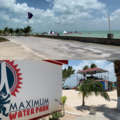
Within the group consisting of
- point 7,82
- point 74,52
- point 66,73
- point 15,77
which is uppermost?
point 74,52

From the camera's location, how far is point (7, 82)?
8.07 metres

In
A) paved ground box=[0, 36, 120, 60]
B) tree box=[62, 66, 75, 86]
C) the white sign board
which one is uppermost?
paved ground box=[0, 36, 120, 60]

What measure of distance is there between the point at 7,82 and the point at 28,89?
147 centimetres

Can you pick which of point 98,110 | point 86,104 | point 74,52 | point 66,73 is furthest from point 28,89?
point 66,73

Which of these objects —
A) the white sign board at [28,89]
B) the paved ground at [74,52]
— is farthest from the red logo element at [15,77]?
the paved ground at [74,52]

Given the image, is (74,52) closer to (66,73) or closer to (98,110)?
(98,110)

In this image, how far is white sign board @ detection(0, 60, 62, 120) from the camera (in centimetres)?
802

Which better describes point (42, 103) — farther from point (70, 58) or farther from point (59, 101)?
point (70, 58)

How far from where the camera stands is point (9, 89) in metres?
8.12

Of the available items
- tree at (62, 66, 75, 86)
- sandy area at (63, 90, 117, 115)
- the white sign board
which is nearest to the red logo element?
the white sign board

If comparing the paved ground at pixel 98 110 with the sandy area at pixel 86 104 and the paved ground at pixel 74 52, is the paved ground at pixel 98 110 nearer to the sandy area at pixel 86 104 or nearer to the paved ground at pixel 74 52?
the sandy area at pixel 86 104

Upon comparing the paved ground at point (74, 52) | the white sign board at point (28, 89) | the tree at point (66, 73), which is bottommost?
the tree at point (66, 73)

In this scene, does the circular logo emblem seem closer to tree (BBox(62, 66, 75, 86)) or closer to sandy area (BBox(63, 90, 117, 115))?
sandy area (BBox(63, 90, 117, 115))

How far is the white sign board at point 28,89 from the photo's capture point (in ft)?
26.3
